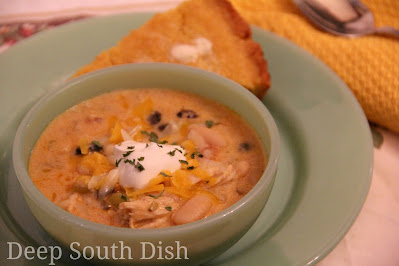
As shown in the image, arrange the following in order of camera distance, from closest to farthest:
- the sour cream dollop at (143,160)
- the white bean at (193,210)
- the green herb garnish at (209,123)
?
the white bean at (193,210)
the sour cream dollop at (143,160)
the green herb garnish at (209,123)

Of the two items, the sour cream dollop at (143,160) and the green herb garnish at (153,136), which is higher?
the sour cream dollop at (143,160)

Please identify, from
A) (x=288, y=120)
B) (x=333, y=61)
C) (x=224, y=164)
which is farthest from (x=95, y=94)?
(x=333, y=61)

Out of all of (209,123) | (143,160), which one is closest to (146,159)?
(143,160)

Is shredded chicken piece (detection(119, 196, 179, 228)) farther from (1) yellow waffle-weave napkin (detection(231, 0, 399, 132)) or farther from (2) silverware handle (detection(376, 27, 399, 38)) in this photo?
(2) silverware handle (detection(376, 27, 399, 38))

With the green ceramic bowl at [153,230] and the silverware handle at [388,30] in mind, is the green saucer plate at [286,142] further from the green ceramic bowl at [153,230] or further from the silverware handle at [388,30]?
the silverware handle at [388,30]

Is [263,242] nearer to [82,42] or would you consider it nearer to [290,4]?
[82,42]

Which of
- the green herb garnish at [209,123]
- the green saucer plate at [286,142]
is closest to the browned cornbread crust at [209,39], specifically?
the green saucer plate at [286,142]

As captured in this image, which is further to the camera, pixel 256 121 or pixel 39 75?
pixel 39 75
